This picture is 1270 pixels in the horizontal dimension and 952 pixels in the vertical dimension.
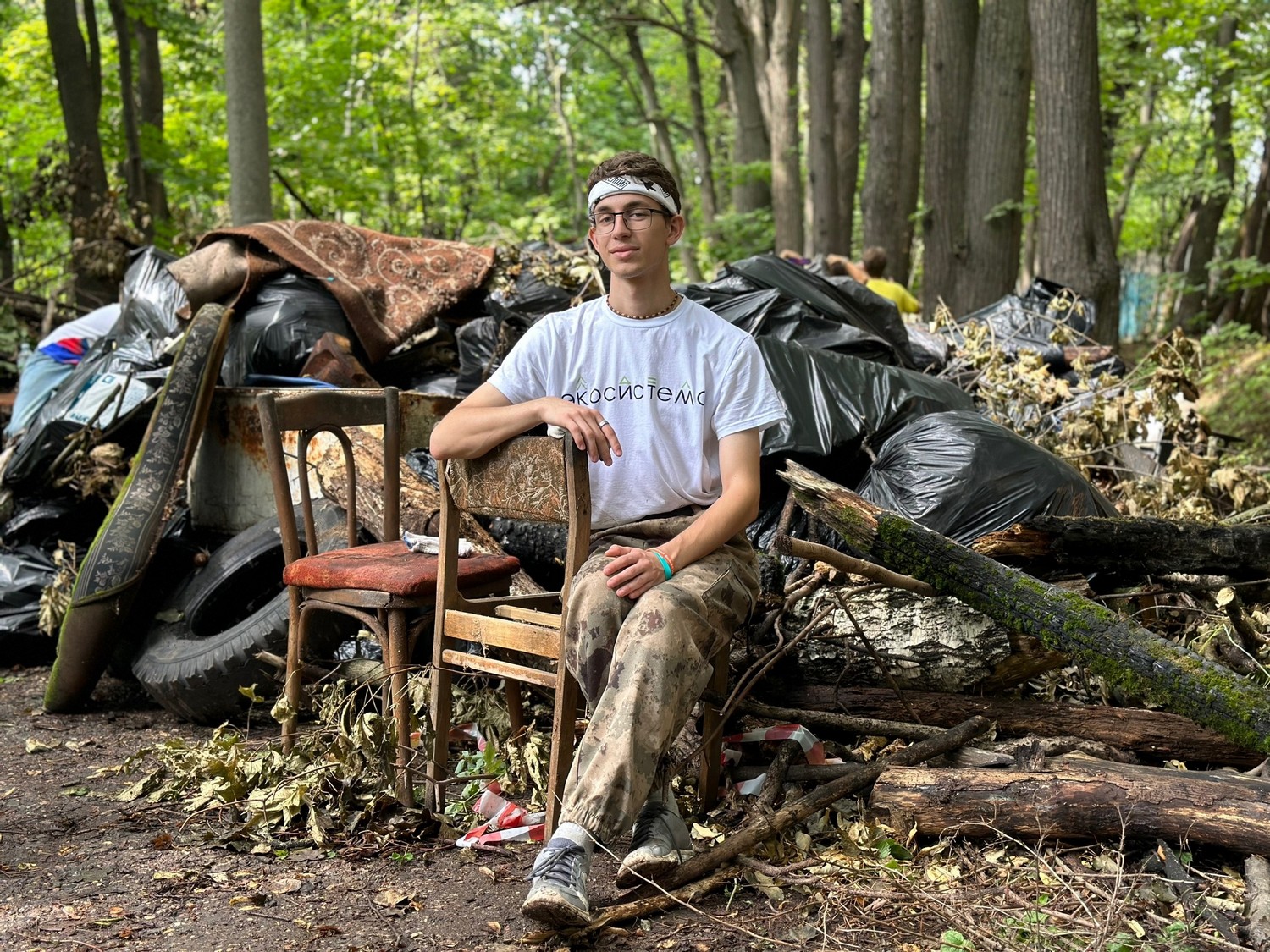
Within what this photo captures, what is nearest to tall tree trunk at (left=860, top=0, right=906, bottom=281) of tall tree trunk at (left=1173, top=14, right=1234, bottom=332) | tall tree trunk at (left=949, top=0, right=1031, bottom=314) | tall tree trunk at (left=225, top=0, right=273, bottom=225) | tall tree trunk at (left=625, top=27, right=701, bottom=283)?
tall tree trunk at (left=949, top=0, right=1031, bottom=314)

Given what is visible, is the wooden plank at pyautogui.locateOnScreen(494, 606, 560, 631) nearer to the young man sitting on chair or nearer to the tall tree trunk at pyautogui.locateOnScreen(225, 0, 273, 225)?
the young man sitting on chair

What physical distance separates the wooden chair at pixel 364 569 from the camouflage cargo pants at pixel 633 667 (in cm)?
65

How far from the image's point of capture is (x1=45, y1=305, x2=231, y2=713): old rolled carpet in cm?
441

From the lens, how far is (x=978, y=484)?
12.5 feet

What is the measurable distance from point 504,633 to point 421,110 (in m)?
14.3

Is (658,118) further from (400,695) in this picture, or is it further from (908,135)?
(400,695)

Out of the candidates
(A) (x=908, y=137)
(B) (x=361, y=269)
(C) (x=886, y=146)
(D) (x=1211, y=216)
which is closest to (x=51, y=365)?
(B) (x=361, y=269)

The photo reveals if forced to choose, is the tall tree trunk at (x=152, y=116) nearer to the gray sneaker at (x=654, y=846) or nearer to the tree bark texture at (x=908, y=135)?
the tree bark texture at (x=908, y=135)

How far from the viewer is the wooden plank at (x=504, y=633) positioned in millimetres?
2936

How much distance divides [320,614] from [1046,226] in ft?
18.1

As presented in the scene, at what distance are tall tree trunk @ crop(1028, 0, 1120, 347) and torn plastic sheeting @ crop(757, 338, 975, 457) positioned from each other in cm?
330

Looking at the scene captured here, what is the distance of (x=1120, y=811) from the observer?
276 centimetres

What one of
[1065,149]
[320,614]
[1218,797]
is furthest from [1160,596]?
[1065,149]

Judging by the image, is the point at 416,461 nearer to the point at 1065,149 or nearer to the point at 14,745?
the point at 14,745
